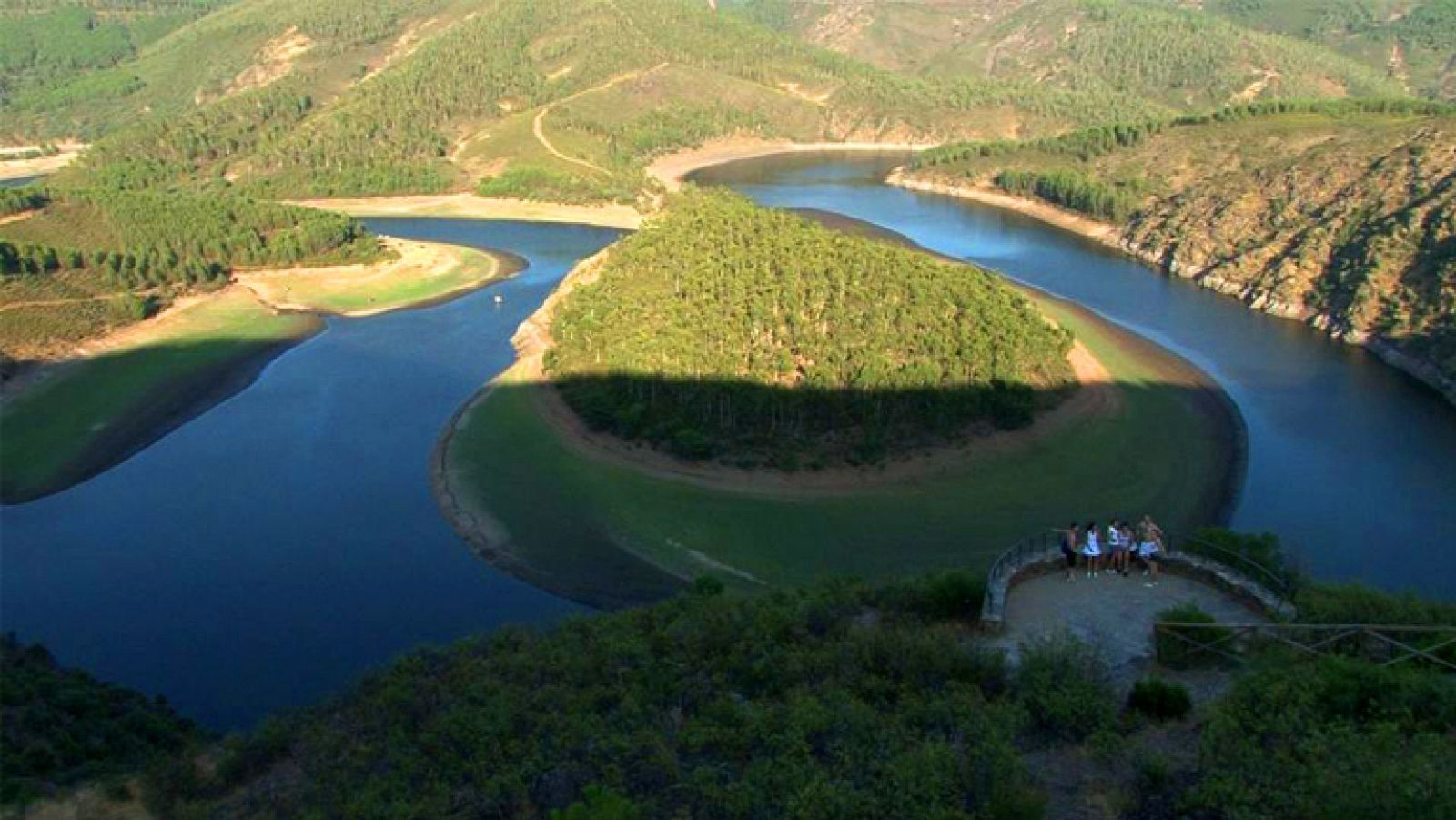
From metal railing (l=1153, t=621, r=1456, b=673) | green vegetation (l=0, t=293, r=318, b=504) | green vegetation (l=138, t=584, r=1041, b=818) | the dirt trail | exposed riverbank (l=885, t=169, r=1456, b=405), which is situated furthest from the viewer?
the dirt trail

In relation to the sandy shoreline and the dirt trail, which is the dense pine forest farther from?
the dirt trail

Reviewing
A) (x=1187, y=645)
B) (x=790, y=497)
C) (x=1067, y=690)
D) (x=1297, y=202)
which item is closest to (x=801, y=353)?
(x=790, y=497)

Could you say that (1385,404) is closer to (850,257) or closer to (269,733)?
(850,257)

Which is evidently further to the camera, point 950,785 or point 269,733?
point 269,733

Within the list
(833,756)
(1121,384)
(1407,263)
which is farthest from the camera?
(1407,263)

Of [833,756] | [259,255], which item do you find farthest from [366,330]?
[833,756]

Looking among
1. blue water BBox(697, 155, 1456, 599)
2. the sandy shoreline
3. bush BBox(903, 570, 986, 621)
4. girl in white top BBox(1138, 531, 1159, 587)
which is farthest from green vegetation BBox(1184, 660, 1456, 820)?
the sandy shoreline
